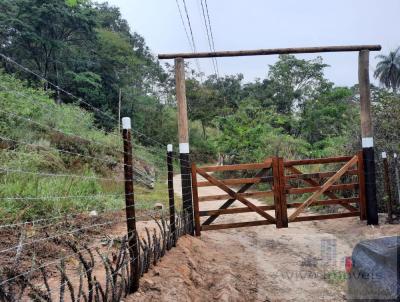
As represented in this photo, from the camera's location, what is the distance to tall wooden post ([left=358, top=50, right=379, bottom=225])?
7652 mm

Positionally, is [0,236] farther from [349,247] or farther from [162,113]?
[162,113]

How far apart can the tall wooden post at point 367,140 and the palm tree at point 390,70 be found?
4264 cm

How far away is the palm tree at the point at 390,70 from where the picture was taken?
4647 centimetres

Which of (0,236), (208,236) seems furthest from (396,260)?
(208,236)

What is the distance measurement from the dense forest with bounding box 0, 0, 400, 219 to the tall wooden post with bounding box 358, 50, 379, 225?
824 centimetres

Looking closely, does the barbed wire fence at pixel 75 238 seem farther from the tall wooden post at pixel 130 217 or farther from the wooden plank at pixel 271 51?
the wooden plank at pixel 271 51

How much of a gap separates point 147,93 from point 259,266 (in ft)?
93.2

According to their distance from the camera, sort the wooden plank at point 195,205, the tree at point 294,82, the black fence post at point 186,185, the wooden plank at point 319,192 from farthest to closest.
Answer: the tree at point 294,82
the wooden plank at point 319,192
the wooden plank at point 195,205
the black fence post at point 186,185

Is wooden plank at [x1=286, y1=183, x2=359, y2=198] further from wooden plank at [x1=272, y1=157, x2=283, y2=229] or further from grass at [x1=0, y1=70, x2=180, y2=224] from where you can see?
grass at [x1=0, y1=70, x2=180, y2=224]

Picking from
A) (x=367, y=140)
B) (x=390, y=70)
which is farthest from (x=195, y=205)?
(x=390, y=70)

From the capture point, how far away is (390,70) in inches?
1852

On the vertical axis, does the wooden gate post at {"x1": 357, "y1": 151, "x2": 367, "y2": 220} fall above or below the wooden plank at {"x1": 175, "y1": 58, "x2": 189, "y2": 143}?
below

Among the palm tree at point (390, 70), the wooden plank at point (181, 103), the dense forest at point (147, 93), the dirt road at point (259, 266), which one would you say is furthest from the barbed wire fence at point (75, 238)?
the palm tree at point (390, 70)

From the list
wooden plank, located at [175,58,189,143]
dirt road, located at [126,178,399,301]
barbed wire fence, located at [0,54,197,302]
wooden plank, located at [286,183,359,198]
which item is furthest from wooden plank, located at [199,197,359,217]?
wooden plank, located at [175,58,189,143]
